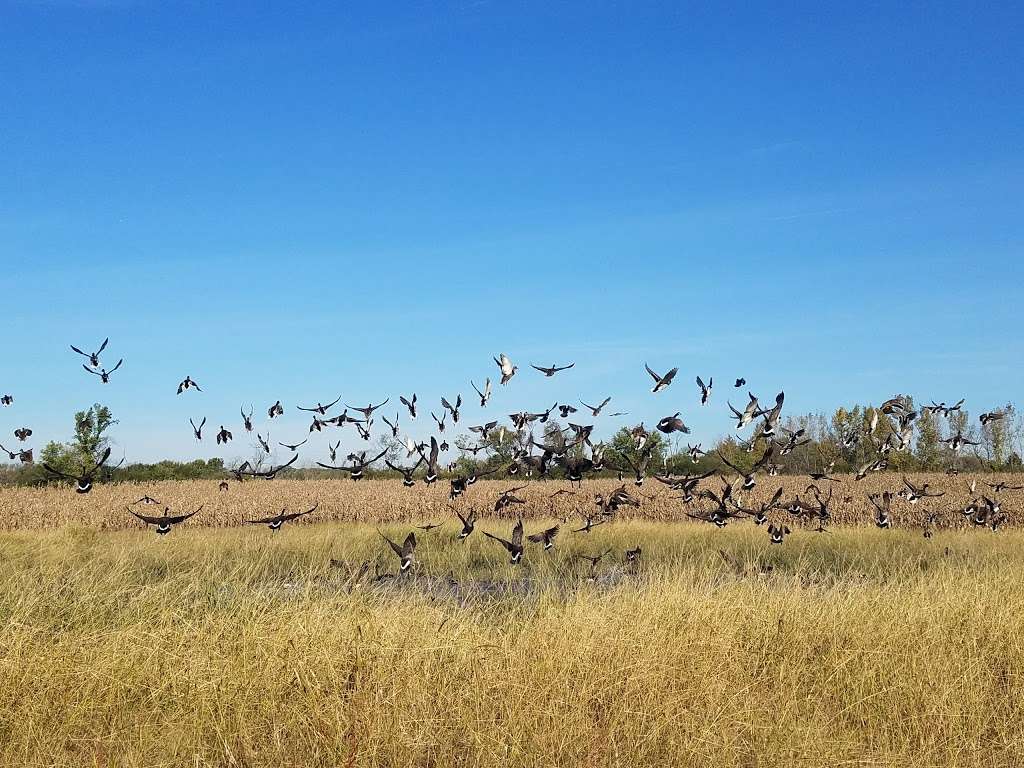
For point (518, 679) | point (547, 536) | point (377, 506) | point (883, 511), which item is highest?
point (547, 536)

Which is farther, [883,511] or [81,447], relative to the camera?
[81,447]

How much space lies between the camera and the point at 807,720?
659 centimetres

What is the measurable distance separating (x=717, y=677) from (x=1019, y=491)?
33607 millimetres

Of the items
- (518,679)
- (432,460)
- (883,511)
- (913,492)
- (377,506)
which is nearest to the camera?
(518,679)

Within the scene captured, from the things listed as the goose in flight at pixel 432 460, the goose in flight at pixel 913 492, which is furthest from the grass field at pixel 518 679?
the goose in flight at pixel 913 492

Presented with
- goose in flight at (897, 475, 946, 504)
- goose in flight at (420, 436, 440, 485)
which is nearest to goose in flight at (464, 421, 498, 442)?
goose in flight at (420, 436, 440, 485)

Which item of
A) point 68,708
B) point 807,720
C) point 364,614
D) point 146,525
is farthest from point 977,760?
point 146,525

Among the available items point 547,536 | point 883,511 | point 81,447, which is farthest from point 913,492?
point 81,447

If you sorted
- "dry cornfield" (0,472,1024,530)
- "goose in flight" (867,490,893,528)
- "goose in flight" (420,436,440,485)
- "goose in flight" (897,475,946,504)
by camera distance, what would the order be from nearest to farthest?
"goose in flight" (420,436,440,485)
"goose in flight" (897,475,946,504)
"goose in flight" (867,490,893,528)
"dry cornfield" (0,472,1024,530)

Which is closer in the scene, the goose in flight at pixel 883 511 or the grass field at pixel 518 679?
the grass field at pixel 518 679

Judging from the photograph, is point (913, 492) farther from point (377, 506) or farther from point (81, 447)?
point (81, 447)

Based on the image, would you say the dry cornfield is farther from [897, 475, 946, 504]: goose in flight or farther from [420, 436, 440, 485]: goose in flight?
[420, 436, 440, 485]: goose in flight

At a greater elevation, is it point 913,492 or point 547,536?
point 913,492

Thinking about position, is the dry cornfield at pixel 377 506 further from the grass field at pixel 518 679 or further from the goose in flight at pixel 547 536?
the grass field at pixel 518 679
